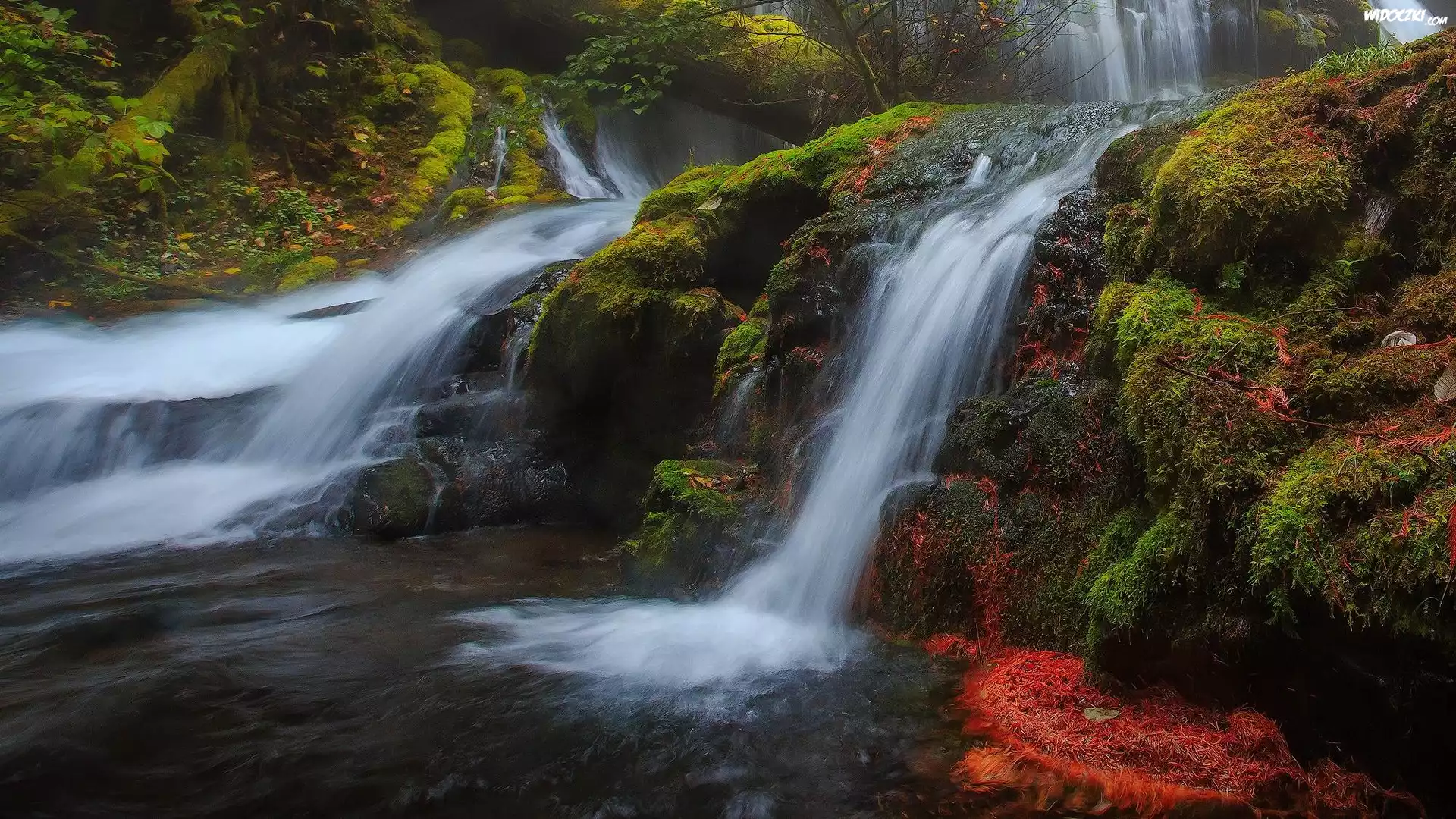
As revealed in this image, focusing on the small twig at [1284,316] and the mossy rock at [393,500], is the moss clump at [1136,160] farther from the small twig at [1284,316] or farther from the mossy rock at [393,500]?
the mossy rock at [393,500]

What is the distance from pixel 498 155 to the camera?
45.7 feet

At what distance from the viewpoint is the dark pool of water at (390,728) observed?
264 centimetres

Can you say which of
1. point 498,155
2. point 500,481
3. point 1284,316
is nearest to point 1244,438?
point 1284,316

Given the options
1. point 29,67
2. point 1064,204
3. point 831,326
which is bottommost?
point 831,326

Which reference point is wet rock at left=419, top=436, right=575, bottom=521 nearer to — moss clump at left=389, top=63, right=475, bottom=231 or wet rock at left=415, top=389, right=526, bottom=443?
wet rock at left=415, top=389, right=526, bottom=443

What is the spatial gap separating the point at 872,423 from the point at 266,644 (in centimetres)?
334

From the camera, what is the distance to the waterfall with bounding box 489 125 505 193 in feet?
44.3

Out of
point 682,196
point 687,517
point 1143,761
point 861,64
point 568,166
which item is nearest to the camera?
point 1143,761

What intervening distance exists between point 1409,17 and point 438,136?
901 inches

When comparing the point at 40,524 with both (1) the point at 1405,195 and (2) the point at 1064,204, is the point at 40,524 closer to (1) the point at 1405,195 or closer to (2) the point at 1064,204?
(2) the point at 1064,204

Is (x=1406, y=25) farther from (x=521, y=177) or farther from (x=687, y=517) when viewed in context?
(x=687, y=517)

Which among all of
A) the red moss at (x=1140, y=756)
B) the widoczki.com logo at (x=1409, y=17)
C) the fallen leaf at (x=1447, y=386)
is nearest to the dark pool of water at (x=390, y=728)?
the red moss at (x=1140, y=756)

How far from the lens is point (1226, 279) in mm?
3418

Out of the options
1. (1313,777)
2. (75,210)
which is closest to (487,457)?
(1313,777)
